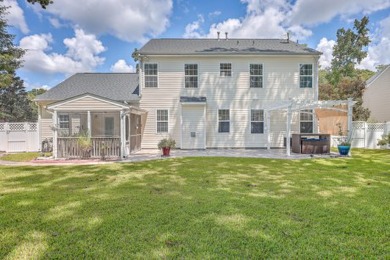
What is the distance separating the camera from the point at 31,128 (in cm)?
1415

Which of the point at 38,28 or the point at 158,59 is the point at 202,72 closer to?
the point at 158,59

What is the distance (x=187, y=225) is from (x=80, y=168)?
6.47 meters

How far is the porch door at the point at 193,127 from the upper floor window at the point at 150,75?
245 centimetres

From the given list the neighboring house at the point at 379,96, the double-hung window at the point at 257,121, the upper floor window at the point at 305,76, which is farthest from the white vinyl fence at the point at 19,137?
the neighboring house at the point at 379,96

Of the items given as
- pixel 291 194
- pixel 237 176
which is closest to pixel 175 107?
pixel 237 176

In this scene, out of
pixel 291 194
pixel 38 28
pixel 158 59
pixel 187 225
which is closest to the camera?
pixel 187 225

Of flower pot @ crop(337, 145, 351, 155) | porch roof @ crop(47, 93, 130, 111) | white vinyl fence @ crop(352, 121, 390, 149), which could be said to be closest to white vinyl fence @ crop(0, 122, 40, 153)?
porch roof @ crop(47, 93, 130, 111)

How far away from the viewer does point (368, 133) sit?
14.8m

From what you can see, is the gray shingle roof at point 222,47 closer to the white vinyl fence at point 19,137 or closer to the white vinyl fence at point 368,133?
the white vinyl fence at point 368,133

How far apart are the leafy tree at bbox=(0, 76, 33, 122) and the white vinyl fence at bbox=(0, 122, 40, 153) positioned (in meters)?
13.5

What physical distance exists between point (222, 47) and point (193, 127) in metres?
5.75

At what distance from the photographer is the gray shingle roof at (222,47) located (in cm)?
1398

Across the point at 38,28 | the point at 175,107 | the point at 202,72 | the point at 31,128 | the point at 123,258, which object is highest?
the point at 38,28

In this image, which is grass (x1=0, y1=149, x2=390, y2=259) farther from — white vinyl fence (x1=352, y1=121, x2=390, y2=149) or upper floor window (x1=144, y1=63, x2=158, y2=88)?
white vinyl fence (x1=352, y1=121, x2=390, y2=149)
